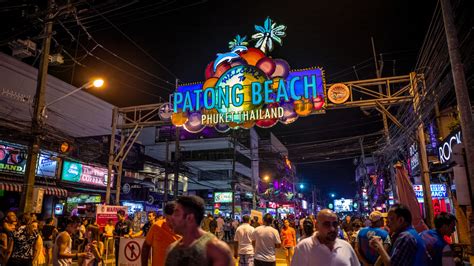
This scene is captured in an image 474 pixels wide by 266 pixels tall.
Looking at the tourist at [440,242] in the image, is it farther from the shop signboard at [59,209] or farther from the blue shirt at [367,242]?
the shop signboard at [59,209]

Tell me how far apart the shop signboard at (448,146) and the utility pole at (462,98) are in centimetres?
371

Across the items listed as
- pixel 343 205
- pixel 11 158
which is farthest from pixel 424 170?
pixel 343 205

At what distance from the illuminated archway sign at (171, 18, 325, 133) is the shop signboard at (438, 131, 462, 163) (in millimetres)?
4553

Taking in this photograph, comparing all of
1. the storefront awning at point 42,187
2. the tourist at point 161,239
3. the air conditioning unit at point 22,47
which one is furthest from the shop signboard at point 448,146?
the storefront awning at point 42,187

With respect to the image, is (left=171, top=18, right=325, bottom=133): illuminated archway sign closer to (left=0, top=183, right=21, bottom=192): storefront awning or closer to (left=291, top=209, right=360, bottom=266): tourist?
(left=291, top=209, right=360, bottom=266): tourist

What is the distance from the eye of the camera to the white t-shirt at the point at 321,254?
384 centimetres

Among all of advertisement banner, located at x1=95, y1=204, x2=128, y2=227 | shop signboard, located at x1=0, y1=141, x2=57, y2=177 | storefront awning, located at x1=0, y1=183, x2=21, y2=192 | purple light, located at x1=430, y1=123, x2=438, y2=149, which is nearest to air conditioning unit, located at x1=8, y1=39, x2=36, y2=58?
shop signboard, located at x1=0, y1=141, x2=57, y2=177

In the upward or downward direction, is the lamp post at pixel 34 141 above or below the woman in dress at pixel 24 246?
above

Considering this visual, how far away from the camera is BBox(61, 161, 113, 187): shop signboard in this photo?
24.5 metres

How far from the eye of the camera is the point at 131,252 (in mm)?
8109

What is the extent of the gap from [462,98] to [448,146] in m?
5.25

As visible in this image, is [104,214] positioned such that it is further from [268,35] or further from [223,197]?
[223,197]

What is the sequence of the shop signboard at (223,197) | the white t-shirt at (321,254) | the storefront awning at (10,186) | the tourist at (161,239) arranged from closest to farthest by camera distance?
the white t-shirt at (321,254)
the tourist at (161,239)
the storefront awning at (10,186)
the shop signboard at (223,197)

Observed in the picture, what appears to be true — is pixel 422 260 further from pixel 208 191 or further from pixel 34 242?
pixel 208 191
